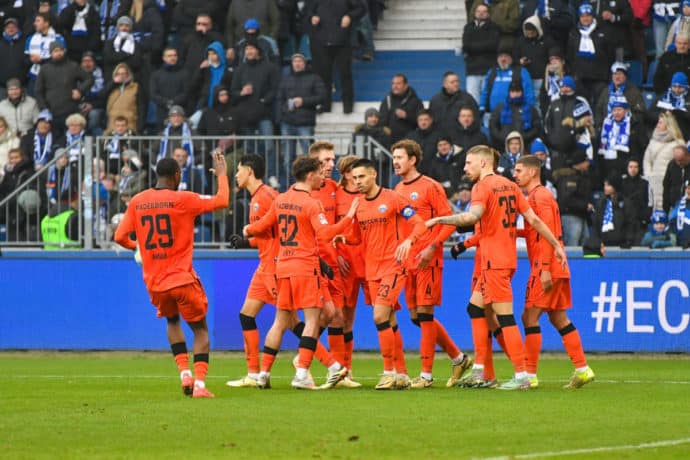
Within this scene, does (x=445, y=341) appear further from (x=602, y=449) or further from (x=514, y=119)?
(x=514, y=119)

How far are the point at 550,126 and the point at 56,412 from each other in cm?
1258

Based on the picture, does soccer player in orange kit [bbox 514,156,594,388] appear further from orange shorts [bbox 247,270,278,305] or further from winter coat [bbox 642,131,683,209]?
winter coat [bbox 642,131,683,209]

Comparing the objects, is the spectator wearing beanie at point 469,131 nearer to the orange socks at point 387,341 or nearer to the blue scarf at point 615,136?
the blue scarf at point 615,136

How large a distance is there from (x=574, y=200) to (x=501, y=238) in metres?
8.05

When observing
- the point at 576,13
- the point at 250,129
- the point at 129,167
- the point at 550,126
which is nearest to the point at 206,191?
the point at 129,167

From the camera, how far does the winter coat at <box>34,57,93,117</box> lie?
2559 cm

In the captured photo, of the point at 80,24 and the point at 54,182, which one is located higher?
the point at 80,24

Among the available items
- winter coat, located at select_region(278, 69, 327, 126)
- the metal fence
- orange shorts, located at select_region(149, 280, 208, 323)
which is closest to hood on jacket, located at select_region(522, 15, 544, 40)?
winter coat, located at select_region(278, 69, 327, 126)

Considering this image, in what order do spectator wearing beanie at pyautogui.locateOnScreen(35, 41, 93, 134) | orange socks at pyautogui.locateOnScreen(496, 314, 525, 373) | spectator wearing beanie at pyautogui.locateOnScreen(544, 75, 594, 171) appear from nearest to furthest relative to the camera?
orange socks at pyautogui.locateOnScreen(496, 314, 525, 373) < spectator wearing beanie at pyautogui.locateOnScreen(544, 75, 594, 171) < spectator wearing beanie at pyautogui.locateOnScreen(35, 41, 93, 134)

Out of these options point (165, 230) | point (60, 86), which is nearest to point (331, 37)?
point (60, 86)

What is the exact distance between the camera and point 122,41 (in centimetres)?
2598

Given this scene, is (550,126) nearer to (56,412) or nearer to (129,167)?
(129,167)

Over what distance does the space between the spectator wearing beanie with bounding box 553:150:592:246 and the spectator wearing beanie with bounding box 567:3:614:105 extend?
87.5 inches

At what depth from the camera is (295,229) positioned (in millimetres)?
14195
